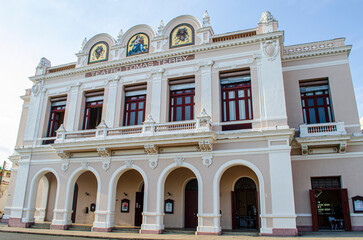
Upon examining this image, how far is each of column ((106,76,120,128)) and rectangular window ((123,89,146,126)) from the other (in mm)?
798

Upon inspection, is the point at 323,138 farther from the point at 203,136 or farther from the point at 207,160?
the point at 203,136

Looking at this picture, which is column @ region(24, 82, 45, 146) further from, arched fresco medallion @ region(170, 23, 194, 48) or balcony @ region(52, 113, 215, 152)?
arched fresco medallion @ region(170, 23, 194, 48)

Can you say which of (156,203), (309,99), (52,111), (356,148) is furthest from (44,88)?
(356,148)

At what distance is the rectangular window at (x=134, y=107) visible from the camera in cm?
1891

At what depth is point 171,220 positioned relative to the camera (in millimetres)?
17672

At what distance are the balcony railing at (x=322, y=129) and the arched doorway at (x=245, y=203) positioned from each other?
4039 mm

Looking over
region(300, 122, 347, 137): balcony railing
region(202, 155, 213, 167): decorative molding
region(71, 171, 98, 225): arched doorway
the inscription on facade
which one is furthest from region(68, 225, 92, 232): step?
region(300, 122, 347, 137): balcony railing

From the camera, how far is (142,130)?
16922mm

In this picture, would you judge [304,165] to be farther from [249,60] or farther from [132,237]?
[132,237]

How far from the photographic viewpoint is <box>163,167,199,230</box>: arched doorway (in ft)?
57.6

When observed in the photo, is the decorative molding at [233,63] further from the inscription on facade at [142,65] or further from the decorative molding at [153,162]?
the decorative molding at [153,162]

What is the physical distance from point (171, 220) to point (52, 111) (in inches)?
459

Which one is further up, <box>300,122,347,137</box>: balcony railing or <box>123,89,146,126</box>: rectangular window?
<box>123,89,146,126</box>: rectangular window

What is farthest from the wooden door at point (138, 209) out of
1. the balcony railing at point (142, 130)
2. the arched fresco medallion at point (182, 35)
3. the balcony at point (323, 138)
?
the balcony at point (323, 138)
